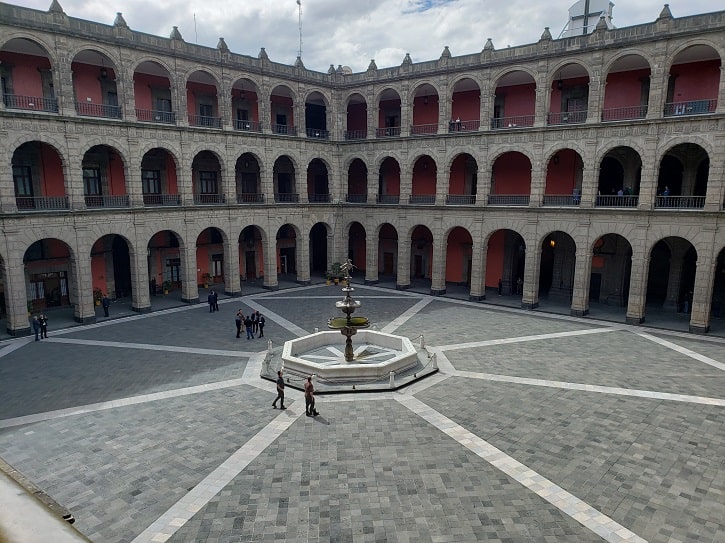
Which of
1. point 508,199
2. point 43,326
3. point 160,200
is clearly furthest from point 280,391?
point 508,199

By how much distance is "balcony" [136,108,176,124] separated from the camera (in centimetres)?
3067

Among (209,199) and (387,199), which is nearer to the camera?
(209,199)

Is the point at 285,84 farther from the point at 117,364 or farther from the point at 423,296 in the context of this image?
the point at 117,364

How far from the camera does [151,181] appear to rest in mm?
33406

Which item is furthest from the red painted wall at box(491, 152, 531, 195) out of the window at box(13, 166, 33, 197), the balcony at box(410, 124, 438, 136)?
the window at box(13, 166, 33, 197)

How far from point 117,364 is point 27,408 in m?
4.48

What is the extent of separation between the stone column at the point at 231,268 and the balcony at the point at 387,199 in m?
11.4

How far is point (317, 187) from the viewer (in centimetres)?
4294

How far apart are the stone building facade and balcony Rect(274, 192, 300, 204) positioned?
212 mm

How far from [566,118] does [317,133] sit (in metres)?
18.2

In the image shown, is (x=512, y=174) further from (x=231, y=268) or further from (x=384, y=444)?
(x=384, y=444)

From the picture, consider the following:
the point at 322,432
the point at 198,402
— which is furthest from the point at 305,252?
the point at 322,432

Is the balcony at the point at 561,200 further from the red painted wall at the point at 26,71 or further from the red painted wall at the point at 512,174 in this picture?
the red painted wall at the point at 26,71

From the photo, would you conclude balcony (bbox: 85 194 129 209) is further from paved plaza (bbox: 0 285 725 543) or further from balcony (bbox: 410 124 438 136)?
balcony (bbox: 410 124 438 136)
